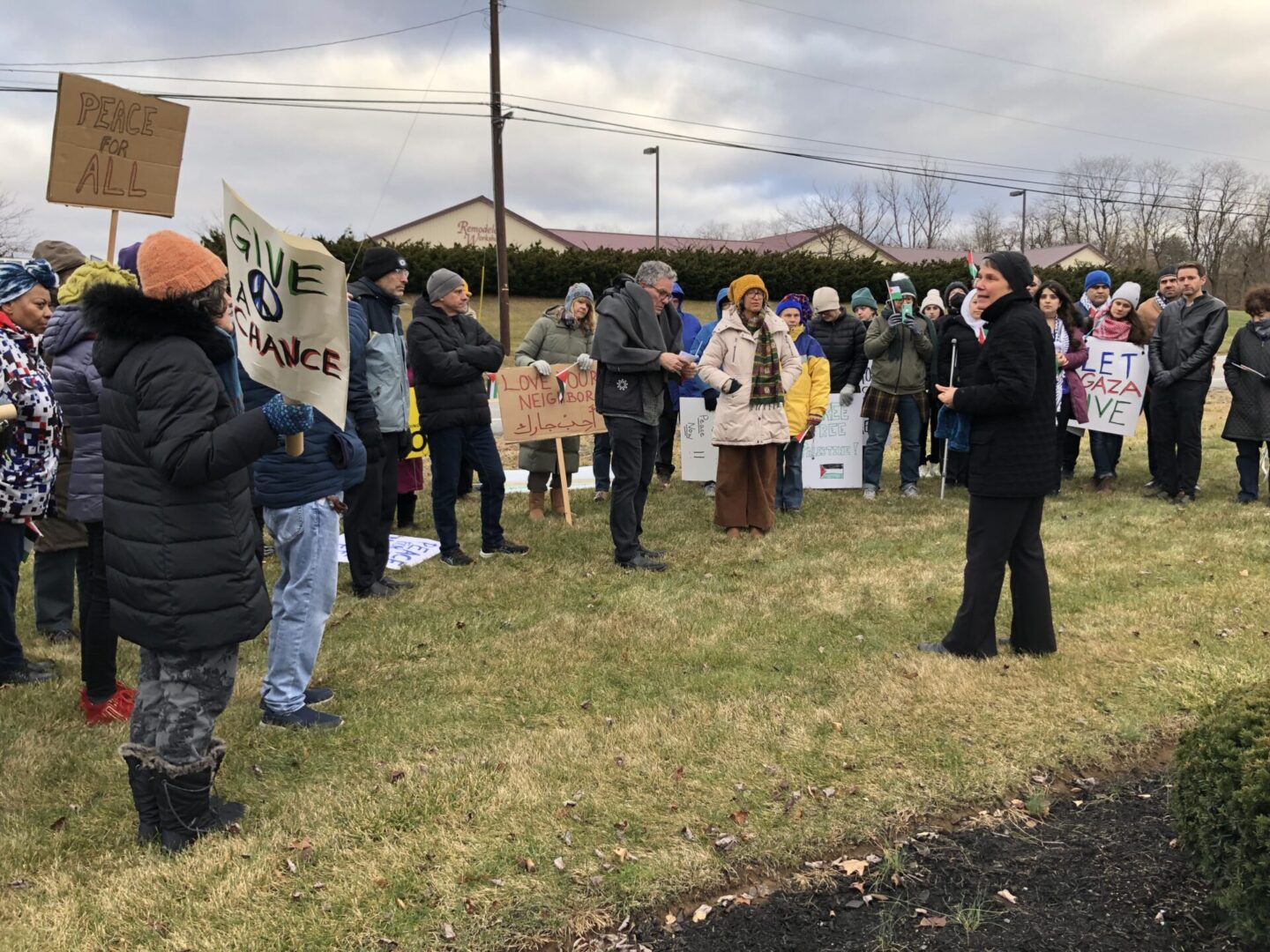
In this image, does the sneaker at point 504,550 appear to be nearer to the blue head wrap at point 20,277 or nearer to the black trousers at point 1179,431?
the blue head wrap at point 20,277

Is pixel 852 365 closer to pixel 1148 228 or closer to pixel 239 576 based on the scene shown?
pixel 239 576

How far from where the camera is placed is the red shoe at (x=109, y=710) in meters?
4.23

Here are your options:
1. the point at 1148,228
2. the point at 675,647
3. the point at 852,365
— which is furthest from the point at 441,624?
the point at 1148,228

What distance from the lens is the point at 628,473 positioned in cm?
671

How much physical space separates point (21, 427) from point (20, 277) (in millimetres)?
710

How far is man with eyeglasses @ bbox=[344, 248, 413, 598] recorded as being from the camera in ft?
19.8

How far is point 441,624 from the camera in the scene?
18.4ft

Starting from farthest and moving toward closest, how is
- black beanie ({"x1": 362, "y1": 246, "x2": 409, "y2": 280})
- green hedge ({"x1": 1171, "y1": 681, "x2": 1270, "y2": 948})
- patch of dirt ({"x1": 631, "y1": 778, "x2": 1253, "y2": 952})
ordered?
black beanie ({"x1": 362, "y1": 246, "x2": 409, "y2": 280}) < patch of dirt ({"x1": 631, "y1": 778, "x2": 1253, "y2": 952}) < green hedge ({"x1": 1171, "y1": 681, "x2": 1270, "y2": 948})

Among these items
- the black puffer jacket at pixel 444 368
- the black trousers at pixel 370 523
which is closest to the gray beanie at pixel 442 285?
the black puffer jacket at pixel 444 368

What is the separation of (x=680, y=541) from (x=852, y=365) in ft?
10.9

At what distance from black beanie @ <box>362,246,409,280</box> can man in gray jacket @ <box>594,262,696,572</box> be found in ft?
4.86

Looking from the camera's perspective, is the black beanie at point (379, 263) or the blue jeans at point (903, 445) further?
the blue jeans at point (903, 445)

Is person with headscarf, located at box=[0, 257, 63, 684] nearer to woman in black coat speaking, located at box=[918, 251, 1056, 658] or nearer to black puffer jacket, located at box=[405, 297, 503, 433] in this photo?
black puffer jacket, located at box=[405, 297, 503, 433]

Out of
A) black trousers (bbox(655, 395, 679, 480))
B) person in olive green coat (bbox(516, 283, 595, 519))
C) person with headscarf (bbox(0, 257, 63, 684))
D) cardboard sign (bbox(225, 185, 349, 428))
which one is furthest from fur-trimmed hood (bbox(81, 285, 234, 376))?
black trousers (bbox(655, 395, 679, 480))
